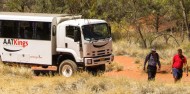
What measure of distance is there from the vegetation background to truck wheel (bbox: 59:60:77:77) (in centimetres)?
144

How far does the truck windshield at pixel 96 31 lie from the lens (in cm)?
1827

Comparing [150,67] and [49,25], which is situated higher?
[49,25]

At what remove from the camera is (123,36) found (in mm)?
39094

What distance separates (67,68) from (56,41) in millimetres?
1264

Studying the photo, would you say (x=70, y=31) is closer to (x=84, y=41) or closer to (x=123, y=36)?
(x=84, y=41)

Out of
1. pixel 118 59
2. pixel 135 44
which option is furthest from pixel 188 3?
pixel 118 59

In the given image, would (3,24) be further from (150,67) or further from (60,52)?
(150,67)

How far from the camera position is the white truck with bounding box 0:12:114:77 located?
18422mm

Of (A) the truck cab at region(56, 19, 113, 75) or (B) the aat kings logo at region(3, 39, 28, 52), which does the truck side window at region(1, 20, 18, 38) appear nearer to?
(B) the aat kings logo at region(3, 39, 28, 52)

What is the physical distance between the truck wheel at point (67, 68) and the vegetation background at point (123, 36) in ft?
4.73

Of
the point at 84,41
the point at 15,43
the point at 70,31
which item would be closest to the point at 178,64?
the point at 84,41

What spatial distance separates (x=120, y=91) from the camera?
36.7 feet

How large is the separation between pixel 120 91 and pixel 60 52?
27.1 ft

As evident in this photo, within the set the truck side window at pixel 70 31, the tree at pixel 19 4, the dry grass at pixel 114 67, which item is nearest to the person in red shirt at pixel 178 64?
the truck side window at pixel 70 31
